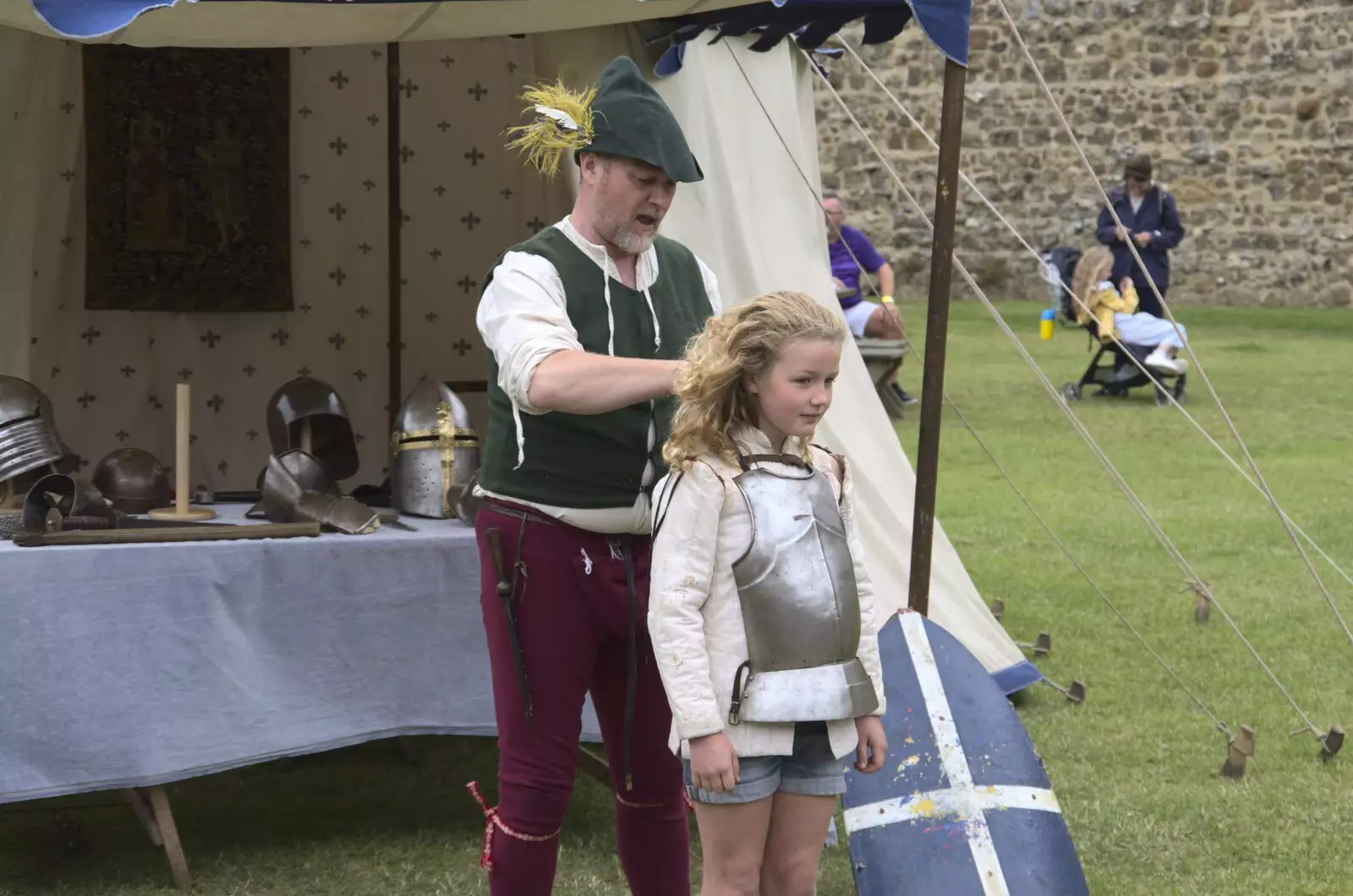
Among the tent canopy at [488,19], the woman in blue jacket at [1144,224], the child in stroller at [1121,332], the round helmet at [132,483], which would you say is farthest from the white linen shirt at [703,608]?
the woman in blue jacket at [1144,224]

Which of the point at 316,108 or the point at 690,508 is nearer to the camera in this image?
the point at 690,508

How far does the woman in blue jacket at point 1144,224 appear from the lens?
36.8 feet

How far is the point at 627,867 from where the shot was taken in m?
2.74

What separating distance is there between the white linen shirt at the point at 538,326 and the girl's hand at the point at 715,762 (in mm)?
430

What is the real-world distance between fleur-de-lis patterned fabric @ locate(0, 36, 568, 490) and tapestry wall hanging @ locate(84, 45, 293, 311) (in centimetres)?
6

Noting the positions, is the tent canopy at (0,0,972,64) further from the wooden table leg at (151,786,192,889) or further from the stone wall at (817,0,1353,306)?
the stone wall at (817,0,1353,306)

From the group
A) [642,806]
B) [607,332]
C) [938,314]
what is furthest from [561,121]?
[642,806]

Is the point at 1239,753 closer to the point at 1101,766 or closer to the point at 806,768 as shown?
the point at 1101,766

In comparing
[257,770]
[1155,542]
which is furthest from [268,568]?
[1155,542]

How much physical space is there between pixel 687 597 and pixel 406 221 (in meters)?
3.06

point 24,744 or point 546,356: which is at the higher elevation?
point 546,356

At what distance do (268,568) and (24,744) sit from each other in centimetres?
54

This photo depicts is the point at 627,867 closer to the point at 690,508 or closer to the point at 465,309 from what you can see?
the point at 690,508

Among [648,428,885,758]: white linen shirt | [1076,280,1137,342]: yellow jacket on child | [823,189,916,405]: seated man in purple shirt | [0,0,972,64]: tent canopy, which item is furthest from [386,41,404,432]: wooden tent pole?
[1076,280,1137,342]: yellow jacket on child
